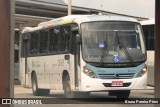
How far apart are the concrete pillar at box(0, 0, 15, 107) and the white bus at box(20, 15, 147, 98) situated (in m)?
8.54

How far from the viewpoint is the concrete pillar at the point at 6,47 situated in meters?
7.37

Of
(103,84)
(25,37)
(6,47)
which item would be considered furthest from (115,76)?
(6,47)

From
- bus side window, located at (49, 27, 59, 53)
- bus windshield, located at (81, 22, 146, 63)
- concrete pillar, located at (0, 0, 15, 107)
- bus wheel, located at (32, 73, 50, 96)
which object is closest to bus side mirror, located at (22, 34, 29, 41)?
bus wheel, located at (32, 73, 50, 96)

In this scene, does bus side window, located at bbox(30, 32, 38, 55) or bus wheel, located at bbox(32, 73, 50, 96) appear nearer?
bus side window, located at bbox(30, 32, 38, 55)

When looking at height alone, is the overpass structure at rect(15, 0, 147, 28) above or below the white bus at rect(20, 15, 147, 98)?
above

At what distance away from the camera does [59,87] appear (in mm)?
18078

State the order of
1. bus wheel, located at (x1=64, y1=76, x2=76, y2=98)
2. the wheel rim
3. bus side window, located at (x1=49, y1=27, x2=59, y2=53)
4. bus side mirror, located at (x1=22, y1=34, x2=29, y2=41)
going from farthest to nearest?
bus side mirror, located at (x1=22, y1=34, x2=29, y2=41), bus side window, located at (x1=49, y1=27, x2=59, y2=53), the wheel rim, bus wheel, located at (x1=64, y1=76, x2=76, y2=98)

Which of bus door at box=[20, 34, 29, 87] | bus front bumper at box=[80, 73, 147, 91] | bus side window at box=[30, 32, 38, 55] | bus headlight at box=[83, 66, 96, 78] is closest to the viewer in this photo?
bus front bumper at box=[80, 73, 147, 91]

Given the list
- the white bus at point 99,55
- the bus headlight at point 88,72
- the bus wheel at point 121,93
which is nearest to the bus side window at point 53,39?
the white bus at point 99,55

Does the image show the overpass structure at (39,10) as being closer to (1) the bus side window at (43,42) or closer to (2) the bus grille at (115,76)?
(1) the bus side window at (43,42)

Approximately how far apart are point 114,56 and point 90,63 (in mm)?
875

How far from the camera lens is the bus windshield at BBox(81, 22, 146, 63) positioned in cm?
1617

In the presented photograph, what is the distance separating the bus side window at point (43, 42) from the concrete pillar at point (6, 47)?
38.6 feet

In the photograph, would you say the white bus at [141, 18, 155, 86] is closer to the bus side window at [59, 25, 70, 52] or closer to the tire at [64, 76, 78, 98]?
the tire at [64, 76, 78, 98]
